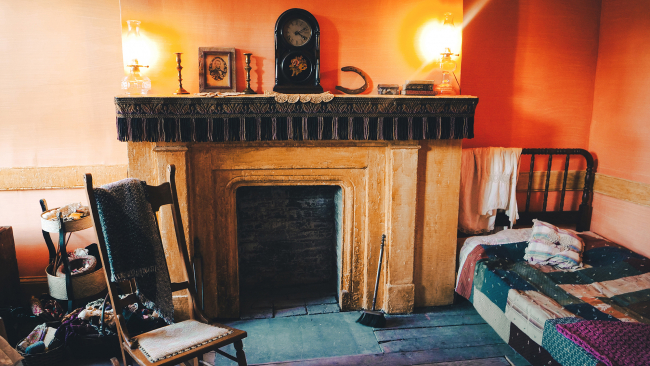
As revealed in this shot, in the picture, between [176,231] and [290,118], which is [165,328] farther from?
[290,118]

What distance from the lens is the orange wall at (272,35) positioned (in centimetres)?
305

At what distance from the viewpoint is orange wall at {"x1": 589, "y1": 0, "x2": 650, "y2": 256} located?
137 inches

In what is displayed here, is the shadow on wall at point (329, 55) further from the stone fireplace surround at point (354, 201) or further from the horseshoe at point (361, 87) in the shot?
the stone fireplace surround at point (354, 201)

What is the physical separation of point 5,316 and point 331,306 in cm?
251

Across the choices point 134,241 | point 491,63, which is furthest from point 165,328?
point 491,63

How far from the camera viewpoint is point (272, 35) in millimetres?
3168

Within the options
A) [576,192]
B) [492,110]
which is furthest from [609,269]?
[492,110]

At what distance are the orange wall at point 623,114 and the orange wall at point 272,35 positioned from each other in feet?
5.36

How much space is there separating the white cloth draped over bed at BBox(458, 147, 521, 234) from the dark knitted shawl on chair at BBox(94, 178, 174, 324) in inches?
103

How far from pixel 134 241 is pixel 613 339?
2663mm

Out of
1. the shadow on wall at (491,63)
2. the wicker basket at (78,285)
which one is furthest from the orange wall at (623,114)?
the wicker basket at (78,285)

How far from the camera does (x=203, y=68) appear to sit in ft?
10.1

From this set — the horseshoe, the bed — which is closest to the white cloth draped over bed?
the bed

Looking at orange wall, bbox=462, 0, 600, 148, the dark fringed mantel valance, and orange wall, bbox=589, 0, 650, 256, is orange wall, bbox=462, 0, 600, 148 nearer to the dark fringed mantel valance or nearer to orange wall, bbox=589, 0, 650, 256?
orange wall, bbox=589, 0, 650, 256
